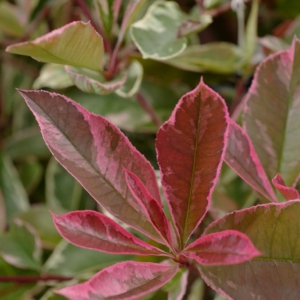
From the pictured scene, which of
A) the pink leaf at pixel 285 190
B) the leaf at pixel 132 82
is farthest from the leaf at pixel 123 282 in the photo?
the leaf at pixel 132 82

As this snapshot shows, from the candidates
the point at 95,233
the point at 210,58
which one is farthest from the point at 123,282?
the point at 210,58

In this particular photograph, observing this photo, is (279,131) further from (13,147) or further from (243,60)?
(13,147)

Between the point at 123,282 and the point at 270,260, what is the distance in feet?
0.39

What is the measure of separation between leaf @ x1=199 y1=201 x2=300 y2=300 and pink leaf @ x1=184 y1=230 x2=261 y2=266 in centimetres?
3

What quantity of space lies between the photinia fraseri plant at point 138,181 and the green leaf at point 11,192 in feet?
1.56

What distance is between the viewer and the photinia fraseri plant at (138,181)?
0.31 m

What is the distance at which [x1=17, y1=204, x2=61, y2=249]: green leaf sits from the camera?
2.27ft

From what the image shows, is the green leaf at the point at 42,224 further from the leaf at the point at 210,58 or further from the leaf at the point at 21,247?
the leaf at the point at 210,58

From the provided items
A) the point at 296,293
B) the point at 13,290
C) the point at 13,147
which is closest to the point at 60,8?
the point at 13,147

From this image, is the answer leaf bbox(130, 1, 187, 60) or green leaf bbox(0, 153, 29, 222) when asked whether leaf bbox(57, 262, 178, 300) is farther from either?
green leaf bbox(0, 153, 29, 222)

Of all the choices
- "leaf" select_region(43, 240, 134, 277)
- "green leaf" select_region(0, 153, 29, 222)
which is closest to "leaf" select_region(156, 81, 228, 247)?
"leaf" select_region(43, 240, 134, 277)

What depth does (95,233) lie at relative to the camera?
1.11 ft

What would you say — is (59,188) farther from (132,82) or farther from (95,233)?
(95,233)

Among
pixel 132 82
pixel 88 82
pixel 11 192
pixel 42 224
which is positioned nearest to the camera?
pixel 88 82
